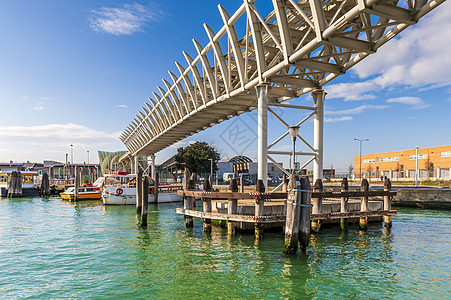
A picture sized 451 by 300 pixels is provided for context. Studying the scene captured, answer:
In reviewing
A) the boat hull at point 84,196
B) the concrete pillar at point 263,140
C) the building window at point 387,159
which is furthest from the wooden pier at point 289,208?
the building window at point 387,159

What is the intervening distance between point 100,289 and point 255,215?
23.1 feet

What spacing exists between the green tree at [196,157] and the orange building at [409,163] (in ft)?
115

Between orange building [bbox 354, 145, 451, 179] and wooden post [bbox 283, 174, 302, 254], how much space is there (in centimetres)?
5563

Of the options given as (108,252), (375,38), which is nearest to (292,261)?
(108,252)

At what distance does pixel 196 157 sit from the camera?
7550 centimetres

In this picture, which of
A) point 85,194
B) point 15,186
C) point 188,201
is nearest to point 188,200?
point 188,201

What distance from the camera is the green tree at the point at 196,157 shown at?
7575cm

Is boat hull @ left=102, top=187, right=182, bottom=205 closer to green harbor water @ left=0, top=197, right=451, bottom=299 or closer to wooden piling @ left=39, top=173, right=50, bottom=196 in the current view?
green harbor water @ left=0, top=197, right=451, bottom=299

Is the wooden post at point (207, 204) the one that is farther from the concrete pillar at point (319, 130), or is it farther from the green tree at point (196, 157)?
the green tree at point (196, 157)

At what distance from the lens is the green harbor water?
9.48 metres

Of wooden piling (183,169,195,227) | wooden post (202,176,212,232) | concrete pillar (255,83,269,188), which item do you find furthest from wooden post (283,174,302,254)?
wooden piling (183,169,195,227)

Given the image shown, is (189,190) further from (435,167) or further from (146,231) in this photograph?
(435,167)

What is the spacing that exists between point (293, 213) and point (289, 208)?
236 millimetres

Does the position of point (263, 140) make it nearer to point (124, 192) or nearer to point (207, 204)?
point (207, 204)
